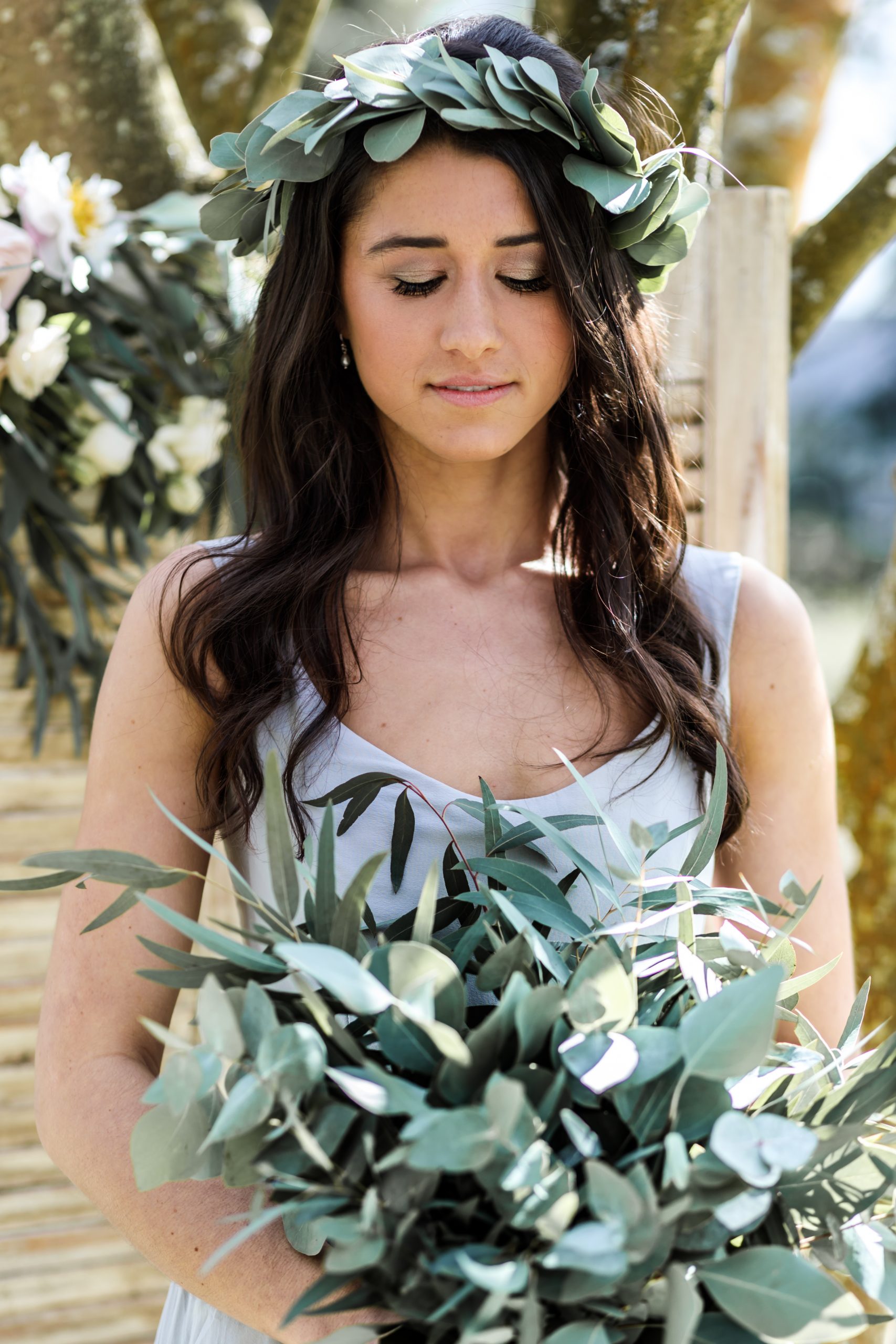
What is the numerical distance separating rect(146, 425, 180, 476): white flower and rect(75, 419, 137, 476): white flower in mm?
36

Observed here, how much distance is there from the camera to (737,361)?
168 centimetres

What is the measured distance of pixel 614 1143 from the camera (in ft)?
2.46

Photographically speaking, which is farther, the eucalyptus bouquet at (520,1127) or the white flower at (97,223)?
the white flower at (97,223)

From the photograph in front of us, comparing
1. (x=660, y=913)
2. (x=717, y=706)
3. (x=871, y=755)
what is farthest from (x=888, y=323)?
(x=660, y=913)

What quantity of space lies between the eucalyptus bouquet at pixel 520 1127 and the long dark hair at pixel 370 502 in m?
0.39

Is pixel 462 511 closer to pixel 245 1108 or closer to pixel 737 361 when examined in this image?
pixel 737 361

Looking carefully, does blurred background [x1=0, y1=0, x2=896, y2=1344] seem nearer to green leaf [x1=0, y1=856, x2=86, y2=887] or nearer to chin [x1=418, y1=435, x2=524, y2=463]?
chin [x1=418, y1=435, x2=524, y2=463]

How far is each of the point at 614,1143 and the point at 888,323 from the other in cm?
787

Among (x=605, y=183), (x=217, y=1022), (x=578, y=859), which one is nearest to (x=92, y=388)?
(x=605, y=183)

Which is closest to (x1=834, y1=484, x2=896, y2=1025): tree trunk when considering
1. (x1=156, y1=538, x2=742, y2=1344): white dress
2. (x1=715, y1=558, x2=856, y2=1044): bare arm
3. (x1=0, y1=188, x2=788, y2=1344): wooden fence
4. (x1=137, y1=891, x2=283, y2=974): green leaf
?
(x1=0, y1=188, x2=788, y2=1344): wooden fence

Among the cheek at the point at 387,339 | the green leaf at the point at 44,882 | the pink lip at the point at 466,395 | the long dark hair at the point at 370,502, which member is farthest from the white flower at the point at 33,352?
the green leaf at the point at 44,882

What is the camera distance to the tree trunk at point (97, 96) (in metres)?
1.76

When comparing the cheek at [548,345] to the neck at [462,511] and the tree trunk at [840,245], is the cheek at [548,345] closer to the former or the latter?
the neck at [462,511]

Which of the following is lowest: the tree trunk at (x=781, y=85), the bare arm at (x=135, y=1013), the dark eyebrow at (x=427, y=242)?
the bare arm at (x=135, y=1013)
